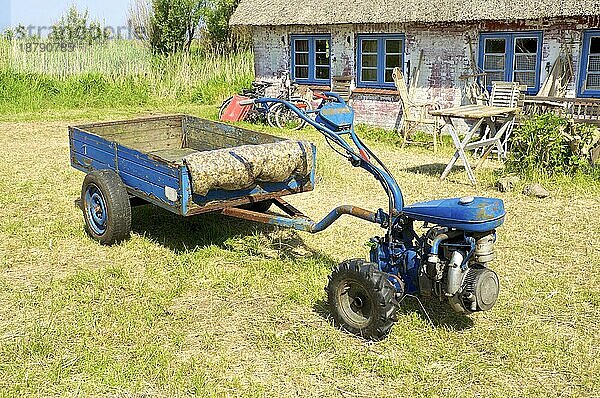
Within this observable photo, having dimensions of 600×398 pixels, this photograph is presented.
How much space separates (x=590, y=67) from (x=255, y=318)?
941 cm

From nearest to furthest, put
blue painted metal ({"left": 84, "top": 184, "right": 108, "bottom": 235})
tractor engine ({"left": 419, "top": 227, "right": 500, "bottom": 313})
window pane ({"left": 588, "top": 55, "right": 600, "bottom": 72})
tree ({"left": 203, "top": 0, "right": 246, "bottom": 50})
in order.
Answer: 1. tractor engine ({"left": 419, "top": 227, "right": 500, "bottom": 313})
2. blue painted metal ({"left": 84, "top": 184, "right": 108, "bottom": 235})
3. window pane ({"left": 588, "top": 55, "right": 600, "bottom": 72})
4. tree ({"left": 203, "top": 0, "right": 246, "bottom": 50})

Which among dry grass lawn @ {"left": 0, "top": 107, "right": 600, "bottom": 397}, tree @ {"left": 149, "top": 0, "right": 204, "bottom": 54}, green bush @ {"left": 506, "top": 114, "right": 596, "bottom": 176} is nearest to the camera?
dry grass lawn @ {"left": 0, "top": 107, "right": 600, "bottom": 397}

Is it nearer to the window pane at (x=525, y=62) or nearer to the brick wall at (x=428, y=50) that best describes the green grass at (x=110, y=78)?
the brick wall at (x=428, y=50)

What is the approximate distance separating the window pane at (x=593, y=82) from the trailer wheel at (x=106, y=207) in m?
9.03

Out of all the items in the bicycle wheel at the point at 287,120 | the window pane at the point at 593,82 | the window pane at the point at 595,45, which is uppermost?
the window pane at the point at 595,45

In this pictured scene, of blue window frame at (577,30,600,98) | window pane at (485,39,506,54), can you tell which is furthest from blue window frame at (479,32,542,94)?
blue window frame at (577,30,600,98)

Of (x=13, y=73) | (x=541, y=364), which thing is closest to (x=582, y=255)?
(x=541, y=364)

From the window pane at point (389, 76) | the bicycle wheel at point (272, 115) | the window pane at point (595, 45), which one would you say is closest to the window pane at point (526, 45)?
the window pane at point (595, 45)

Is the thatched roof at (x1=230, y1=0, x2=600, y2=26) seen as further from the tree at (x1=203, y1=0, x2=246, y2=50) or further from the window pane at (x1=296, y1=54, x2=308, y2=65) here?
the tree at (x1=203, y1=0, x2=246, y2=50)

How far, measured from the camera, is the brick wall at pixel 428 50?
12305mm

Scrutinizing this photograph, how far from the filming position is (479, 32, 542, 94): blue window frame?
1266 cm

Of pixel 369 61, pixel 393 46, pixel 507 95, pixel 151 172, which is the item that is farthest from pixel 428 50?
pixel 151 172

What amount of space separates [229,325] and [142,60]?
17.2 metres

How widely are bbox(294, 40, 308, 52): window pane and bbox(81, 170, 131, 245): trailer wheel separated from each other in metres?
10.00
